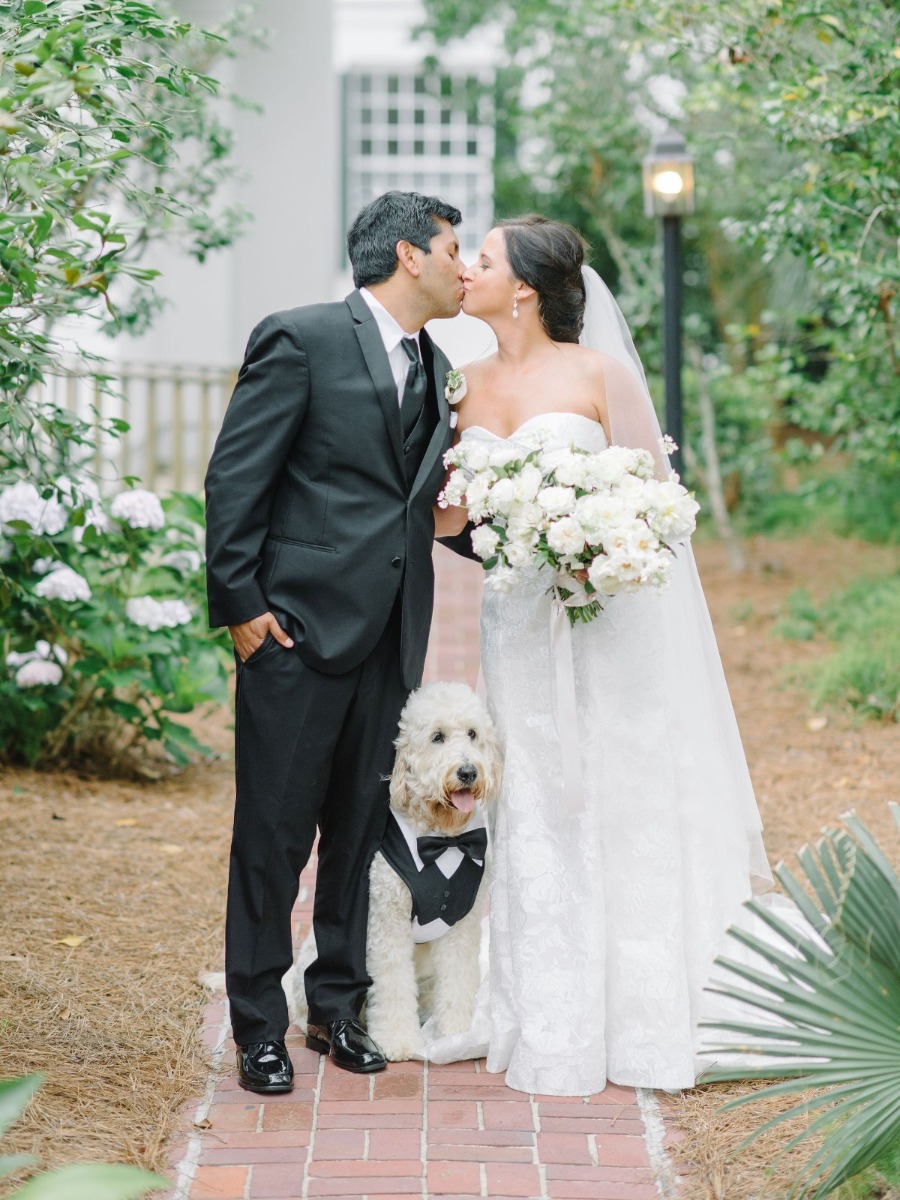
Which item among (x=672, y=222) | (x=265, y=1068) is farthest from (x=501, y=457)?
(x=672, y=222)

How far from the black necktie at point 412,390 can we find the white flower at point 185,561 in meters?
2.99

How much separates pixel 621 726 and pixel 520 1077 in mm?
1002

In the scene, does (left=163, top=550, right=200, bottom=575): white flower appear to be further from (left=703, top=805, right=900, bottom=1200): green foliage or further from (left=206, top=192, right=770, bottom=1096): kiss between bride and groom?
(left=703, top=805, right=900, bottom=1200): green foliage

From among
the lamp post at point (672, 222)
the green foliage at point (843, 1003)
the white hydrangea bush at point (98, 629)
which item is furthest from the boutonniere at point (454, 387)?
the lamp post at point (672, 222)

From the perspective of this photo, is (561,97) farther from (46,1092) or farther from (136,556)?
(46,1092)

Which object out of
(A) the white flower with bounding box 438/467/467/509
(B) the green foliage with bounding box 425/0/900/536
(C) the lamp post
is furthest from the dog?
(C) the lamp post

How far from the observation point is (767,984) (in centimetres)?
269

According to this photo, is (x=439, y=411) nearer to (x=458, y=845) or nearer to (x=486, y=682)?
(x=486, y=682)

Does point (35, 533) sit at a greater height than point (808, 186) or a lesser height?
lesser

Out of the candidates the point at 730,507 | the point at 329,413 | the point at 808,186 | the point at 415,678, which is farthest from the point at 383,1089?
the point at 730,507

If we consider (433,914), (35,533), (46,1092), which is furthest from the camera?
(35,533)

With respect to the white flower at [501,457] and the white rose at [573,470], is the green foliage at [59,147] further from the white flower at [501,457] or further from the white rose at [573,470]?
the white rose at [573,470]

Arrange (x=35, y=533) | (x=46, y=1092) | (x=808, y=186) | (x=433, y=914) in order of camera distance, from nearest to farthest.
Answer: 1. (x=46, y=1092)
2. (x=433, y=914)
3. (x=35, y=533)
4. (x=808, y=186)

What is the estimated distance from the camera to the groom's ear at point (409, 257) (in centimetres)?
375
